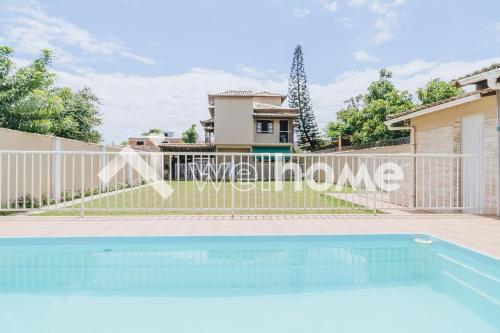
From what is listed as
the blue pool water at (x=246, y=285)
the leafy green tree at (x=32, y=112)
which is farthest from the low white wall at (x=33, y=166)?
the blue pool water at (x=246, y=285)

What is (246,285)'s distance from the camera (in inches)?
171

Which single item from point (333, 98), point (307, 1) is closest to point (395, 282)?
point (307, 1)

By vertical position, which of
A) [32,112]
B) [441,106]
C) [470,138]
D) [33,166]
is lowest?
[33,166]

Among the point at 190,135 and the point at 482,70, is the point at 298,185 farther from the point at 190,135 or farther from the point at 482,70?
the point at 190,135

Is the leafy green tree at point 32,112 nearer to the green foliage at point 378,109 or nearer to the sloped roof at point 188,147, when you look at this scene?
the sloped roof at point 188,147

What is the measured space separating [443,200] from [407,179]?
7.15 feet

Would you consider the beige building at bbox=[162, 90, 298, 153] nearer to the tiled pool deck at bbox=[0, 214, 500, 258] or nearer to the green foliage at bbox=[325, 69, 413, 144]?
the green foliage at bbox=[325, 69, 413, 144]

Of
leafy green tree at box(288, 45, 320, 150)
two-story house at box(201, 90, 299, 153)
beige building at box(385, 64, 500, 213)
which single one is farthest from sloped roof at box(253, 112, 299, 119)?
beige building at box(385, 64, 500, 213)

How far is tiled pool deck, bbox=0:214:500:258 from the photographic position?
588cm

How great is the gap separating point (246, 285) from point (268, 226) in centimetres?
236

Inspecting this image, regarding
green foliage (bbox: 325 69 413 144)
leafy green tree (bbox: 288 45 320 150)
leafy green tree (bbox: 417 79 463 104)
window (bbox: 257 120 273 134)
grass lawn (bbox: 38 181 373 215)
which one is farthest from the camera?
leafy green tree (bbox: 288 45 320 150)

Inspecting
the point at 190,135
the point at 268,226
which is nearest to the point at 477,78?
the point at 268,226

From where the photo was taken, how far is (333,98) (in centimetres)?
3831

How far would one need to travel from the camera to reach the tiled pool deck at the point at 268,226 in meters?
5.88
